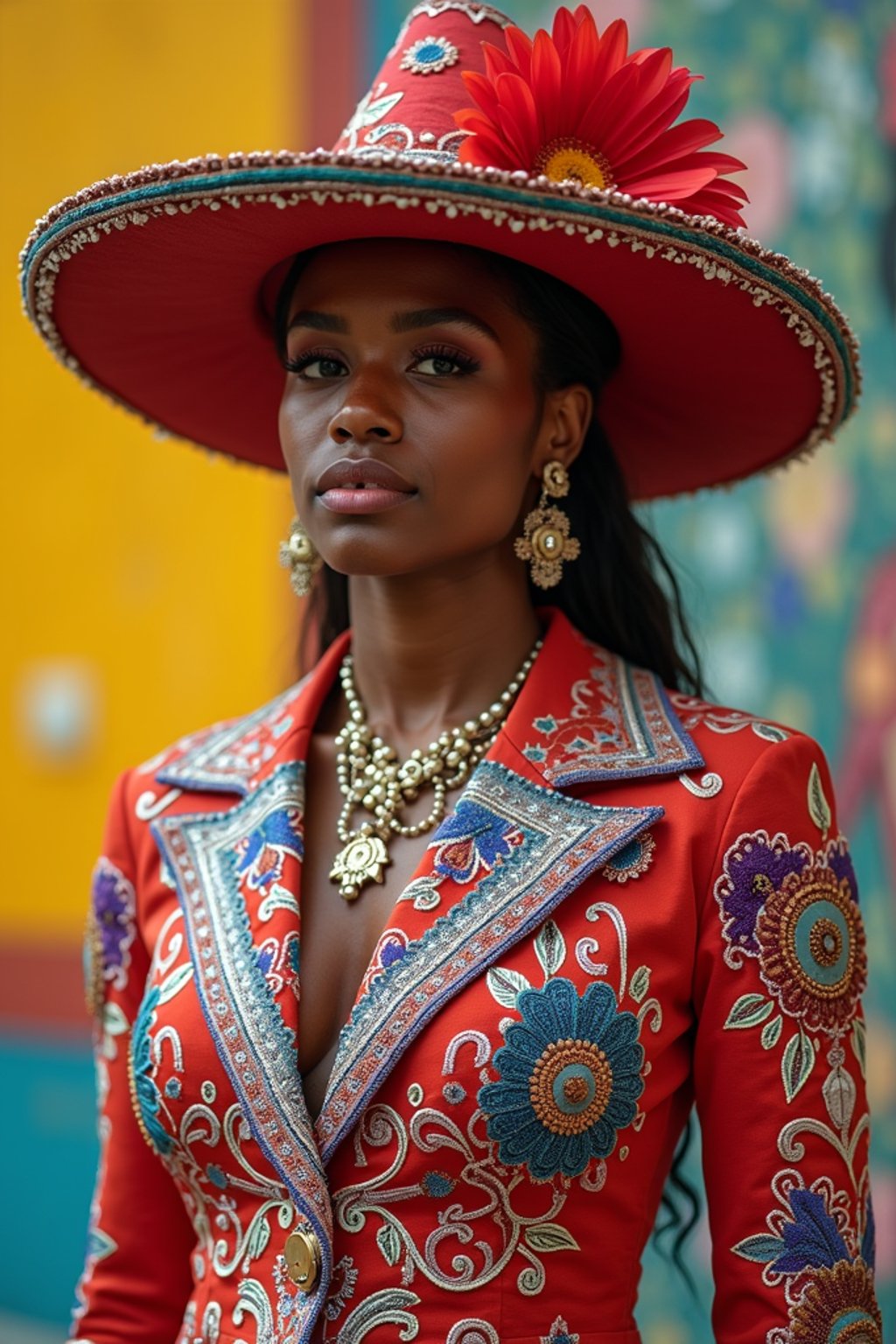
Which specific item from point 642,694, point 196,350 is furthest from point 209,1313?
point 196,350

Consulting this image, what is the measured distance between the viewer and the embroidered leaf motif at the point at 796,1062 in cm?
160

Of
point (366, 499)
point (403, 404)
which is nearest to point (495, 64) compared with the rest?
point (403, 404)

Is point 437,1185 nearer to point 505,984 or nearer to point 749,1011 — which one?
point 505,984

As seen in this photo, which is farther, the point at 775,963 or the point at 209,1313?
the point at 209,1313

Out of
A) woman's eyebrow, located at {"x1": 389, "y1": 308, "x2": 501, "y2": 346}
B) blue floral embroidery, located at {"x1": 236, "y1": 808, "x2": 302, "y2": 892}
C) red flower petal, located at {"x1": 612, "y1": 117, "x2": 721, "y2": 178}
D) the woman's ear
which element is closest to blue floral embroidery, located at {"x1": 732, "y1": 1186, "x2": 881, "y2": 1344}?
blue floral embroidery, located at {"x1": 236, "y1": 808, "x2": 302, "y2": 892}

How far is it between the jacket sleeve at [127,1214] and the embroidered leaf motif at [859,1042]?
2.76 ft

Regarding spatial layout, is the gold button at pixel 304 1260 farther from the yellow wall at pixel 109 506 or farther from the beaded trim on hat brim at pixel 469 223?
the yellow wall at pixel 109 506

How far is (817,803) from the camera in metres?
1.71

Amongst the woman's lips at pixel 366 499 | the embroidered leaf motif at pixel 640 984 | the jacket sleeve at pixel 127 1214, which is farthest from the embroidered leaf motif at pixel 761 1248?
the woman's lips at pixel 366 499

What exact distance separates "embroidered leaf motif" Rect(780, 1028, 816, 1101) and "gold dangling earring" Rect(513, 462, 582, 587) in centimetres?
59

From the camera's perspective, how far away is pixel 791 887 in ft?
5.39

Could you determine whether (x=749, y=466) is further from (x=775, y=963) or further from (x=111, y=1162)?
(x=111, y=1162)

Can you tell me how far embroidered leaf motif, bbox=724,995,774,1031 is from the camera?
5.28ft

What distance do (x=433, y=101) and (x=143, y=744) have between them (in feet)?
8.80
